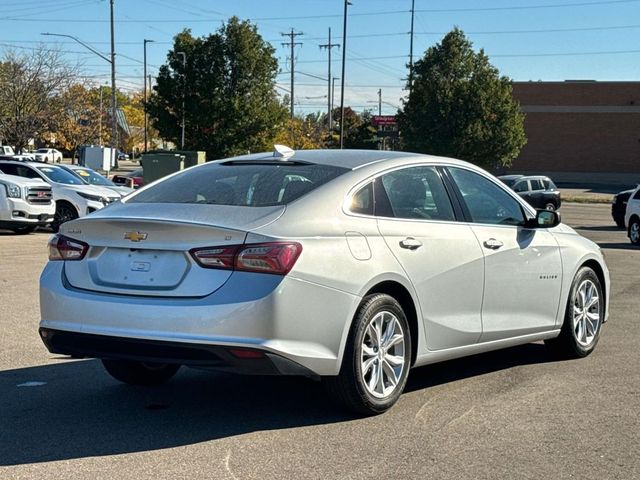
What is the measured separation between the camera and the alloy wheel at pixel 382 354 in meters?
5.36

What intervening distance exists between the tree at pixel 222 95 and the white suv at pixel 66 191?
24.6 m

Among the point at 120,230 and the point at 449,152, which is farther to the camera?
the point at 449,152

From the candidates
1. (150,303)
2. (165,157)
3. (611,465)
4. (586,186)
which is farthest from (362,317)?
(586,186)

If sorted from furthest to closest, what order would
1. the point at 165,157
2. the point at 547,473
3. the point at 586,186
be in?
the point at 586,186 → the point at 165,157 → the point at 547,473

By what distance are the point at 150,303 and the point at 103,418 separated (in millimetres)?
978

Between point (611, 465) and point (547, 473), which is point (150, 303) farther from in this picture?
point (611, 465)

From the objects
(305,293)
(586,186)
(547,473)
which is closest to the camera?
(547,473)

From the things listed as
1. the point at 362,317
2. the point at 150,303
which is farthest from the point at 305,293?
the point at 150,303

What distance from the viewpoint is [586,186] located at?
65.2 m

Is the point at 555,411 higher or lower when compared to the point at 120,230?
lower

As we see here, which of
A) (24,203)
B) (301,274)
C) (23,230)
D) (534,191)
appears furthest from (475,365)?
(534,191)

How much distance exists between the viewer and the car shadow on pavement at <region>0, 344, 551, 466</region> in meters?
4.91

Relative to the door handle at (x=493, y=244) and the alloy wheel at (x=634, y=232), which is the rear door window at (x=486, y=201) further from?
the alloy wheel at (x=634, y=232)

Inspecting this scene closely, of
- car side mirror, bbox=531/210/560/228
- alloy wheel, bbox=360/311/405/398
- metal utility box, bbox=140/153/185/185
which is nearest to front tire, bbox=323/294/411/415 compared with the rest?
alloy wheel, bbox=360/311/405/398
